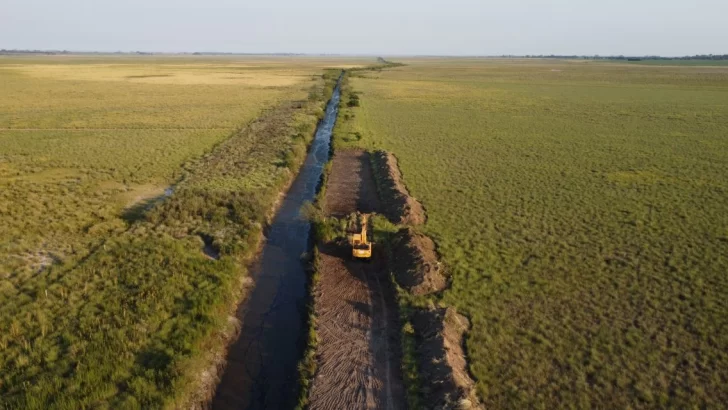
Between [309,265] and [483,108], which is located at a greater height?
[483,108]

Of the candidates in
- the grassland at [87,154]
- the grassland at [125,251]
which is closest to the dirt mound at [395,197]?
the grassland at [125,251]

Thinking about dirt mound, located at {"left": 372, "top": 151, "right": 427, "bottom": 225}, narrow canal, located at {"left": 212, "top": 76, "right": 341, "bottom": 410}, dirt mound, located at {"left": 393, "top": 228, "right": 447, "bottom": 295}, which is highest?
dirt mound, located at {"left": 372, "top": 151, "right": 427, "bottom": 225}

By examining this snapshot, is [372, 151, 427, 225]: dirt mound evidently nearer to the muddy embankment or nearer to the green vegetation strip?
the muddy embankment

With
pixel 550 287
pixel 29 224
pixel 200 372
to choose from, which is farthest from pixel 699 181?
pixel 29 224

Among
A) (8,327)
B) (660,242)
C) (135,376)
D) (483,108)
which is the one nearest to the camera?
(135,376)

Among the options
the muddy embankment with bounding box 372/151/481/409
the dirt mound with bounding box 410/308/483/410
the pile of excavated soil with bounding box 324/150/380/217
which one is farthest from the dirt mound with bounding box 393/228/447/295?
the pile of excavated soil with bounding box 324/150/380/217

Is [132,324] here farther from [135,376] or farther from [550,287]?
[550,287]

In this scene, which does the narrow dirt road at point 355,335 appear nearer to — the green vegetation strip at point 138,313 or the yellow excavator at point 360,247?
the yellow excavator at point 360,247
